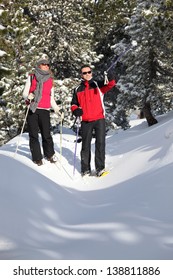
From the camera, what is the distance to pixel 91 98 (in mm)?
7727

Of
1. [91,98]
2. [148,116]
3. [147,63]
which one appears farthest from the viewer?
[148,116]

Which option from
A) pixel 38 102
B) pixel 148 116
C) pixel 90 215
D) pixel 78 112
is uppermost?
pixel 38 102

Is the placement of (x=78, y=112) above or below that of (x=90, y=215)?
above

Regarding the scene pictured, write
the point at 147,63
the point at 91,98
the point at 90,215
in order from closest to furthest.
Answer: the point at 90,215, the point at 91,98, the point at 147,63

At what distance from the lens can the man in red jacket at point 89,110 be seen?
25.2 feet

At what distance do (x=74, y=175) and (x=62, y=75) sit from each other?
577 inches

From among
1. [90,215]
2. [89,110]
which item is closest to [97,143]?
[89,110]

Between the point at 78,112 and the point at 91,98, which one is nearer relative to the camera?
the point at 78,112

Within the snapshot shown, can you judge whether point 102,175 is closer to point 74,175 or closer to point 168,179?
point 74,175

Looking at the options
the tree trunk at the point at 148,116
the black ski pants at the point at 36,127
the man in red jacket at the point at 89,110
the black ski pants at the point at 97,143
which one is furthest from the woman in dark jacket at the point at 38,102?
the tree trunk at the point at 148,116

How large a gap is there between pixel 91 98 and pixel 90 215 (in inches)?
Answer: 136

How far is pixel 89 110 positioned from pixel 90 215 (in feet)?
11.0

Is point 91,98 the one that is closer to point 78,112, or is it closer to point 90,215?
point 78,112

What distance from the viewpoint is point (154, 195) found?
4863 mm
